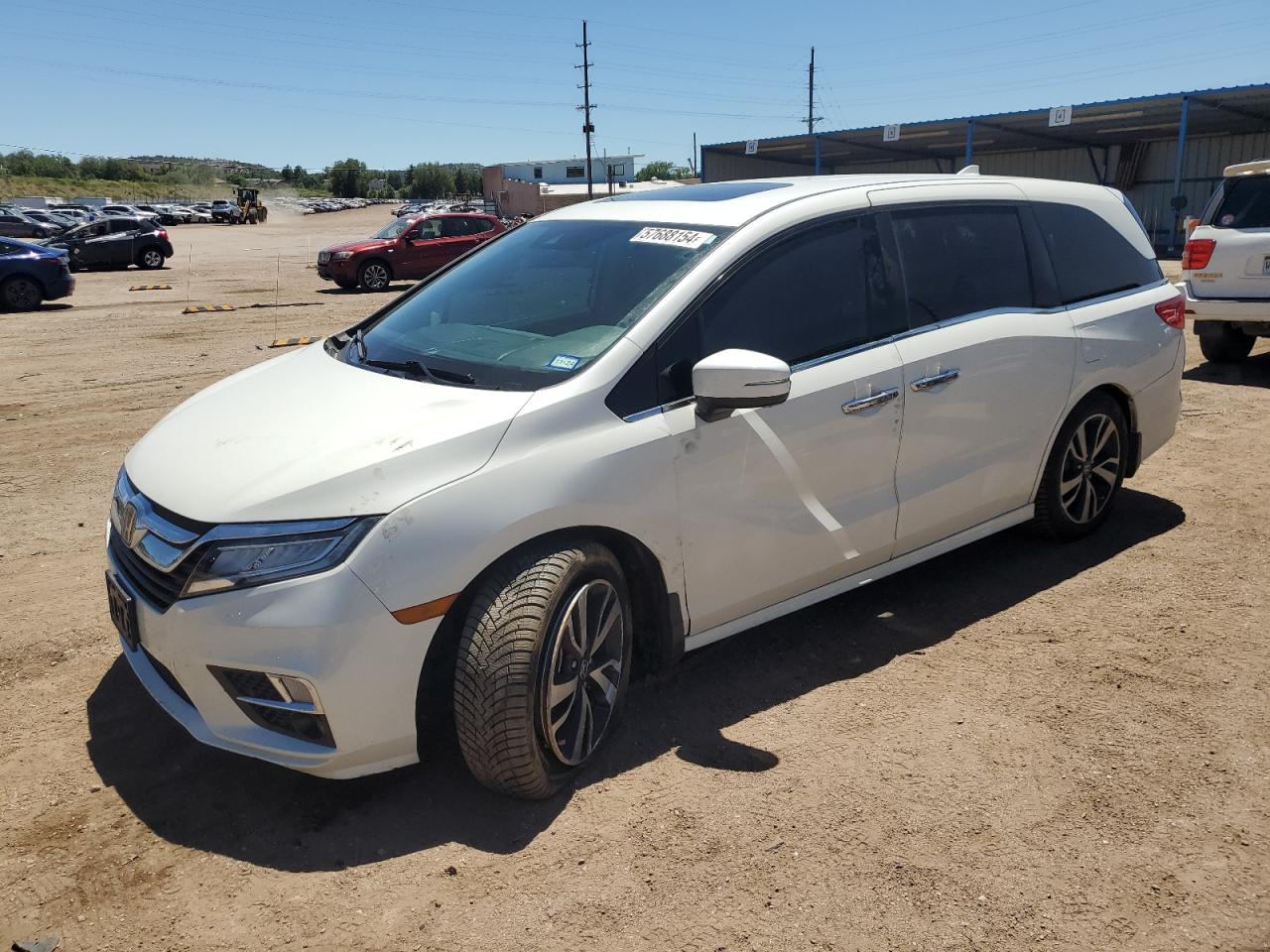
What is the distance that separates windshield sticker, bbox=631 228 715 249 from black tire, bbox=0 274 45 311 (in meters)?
17.6

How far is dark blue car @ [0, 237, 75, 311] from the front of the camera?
17.6 m

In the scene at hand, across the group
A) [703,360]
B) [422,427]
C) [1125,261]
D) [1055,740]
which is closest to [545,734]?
[422,427]

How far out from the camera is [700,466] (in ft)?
11.0

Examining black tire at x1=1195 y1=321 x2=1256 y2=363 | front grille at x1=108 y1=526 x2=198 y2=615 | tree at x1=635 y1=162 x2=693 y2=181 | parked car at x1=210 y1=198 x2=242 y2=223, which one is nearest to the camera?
front grille at x1=108 y1=526 x2=198 y2=615

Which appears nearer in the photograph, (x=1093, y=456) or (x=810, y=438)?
(x=810, y=438)

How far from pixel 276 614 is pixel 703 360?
4.82 ft

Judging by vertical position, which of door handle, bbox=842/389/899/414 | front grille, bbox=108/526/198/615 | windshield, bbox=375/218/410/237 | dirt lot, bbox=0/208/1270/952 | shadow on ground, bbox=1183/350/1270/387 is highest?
windshield, bbox=375/218/410/237

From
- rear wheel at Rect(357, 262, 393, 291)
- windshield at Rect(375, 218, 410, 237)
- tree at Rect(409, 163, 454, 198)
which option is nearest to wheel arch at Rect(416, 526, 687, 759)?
→ rear wheel at Rect(357, 262, 393, 291)

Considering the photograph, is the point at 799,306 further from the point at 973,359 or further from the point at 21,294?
the point at 21,294

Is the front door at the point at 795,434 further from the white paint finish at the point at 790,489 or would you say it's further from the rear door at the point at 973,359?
the rear door at the point at 973,359

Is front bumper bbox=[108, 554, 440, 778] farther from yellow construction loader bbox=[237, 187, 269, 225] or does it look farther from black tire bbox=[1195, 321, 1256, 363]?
yellow construction loader bbox=[237, 187, 269, 225]

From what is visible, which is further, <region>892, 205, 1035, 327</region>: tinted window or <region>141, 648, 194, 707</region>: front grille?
<region>892, 205, 1035, 327</region>: tinted window

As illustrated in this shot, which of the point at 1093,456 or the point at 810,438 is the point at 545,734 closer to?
the point at 810,438

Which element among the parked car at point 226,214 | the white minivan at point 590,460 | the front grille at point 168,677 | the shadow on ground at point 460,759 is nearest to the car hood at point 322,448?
the white minivan at point 590,460
